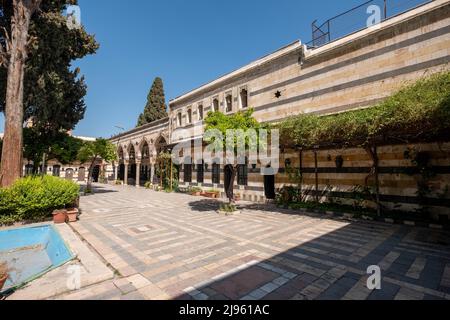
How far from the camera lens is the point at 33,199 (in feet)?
28.8

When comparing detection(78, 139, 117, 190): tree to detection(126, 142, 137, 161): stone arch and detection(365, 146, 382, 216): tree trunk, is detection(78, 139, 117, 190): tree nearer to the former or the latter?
detection(126, 142, 137, 161): stone arch

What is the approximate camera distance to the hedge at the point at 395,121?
653 centimetres

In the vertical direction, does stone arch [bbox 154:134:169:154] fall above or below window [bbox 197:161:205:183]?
above

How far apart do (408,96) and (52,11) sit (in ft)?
67.3

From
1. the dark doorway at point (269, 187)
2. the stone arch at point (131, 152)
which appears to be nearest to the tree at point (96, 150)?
the stone arch at point (131, 152)

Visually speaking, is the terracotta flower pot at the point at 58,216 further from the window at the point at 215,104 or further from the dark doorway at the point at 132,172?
the dark doorway at the point at 132,172

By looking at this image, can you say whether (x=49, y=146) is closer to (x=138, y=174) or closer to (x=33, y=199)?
(x=33, y=199)

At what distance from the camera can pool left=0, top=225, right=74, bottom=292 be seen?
5.52 metres

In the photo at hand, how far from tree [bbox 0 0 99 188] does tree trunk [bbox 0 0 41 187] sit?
→ 96.5 inches

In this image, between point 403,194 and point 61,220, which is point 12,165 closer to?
point 61,220

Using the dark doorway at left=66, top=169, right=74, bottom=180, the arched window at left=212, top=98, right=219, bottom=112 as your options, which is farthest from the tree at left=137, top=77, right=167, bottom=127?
the arched window at left=212, top=98, right=219, bottom=112

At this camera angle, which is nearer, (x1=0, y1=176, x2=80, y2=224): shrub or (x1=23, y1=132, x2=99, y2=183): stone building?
(x1=0, y1=176, x2=80, y2=224): shrub

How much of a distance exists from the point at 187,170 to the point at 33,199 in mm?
12411
